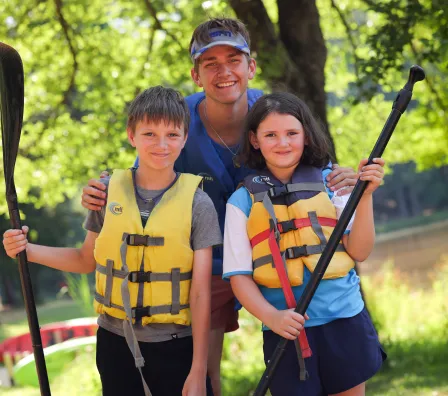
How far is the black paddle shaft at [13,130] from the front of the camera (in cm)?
301

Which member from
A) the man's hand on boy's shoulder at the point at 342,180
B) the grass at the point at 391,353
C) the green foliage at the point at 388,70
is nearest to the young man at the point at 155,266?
the man's hand on boy's shoulder at the point at 342,180

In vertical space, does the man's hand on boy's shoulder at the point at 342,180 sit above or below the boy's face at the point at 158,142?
below

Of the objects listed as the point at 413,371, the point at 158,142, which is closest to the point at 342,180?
the point at 158,142

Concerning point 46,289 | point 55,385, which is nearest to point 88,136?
point 55,385

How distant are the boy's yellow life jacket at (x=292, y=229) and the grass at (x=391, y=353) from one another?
3.35m

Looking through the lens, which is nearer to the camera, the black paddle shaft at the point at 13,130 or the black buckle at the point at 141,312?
the black buckle at the point at 141,312

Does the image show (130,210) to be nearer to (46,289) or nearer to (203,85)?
(203,85)

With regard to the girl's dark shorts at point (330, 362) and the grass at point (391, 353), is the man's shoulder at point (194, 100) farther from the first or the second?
the grass at point (391, 353)

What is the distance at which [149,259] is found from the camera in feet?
9.53

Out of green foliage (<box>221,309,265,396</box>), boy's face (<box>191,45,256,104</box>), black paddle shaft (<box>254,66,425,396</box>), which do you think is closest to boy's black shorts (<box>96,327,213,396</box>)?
black paddle shaft (<box>254,66,425,396</box>)

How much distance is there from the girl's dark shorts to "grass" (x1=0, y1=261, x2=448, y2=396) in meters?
3.13

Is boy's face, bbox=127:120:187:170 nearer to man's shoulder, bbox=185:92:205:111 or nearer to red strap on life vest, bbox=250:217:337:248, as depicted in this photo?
red strap on life vest, bbox=250:217:337:248

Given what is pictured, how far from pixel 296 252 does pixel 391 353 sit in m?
5.26

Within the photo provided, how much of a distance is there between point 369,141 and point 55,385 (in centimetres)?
582
